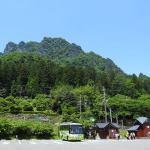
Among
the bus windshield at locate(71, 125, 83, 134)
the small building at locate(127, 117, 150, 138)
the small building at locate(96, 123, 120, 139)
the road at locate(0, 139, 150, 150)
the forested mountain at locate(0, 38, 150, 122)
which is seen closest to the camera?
the road at locate(0, 139, 150, 150)

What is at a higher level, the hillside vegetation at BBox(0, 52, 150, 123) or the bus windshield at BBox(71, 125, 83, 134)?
the hillside vegetation at BBox(0, 52, 150, 123)

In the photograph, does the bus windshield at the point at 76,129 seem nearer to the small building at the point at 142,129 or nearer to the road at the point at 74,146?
the road at the point at 74,146

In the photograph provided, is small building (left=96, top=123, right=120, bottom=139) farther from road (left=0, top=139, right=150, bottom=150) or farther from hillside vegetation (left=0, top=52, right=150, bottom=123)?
road (left=0, top=139, right=150, bottom=150)

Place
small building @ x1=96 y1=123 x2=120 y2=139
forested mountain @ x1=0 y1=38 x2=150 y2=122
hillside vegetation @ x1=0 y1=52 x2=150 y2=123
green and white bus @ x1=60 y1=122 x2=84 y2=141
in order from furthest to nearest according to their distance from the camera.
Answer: forested mountain @ x1=0 y1=38 x2=150 y2=122 → hillside vegetation @ x1=0 y1=52 x2=150 y2=123 → small building @ x1=96 y1=123 x2=120 y2=139 → green and white bus @ x1=60 y1=122 x2=84 y2=141

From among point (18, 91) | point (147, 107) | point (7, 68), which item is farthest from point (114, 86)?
point (7, 68)

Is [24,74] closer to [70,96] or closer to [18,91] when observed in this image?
[18,91]

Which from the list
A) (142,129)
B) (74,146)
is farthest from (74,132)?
(142,129)

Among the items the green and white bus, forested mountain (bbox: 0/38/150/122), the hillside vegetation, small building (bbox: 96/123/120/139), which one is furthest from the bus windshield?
forested mountain (bbox: 0/38/150/122)

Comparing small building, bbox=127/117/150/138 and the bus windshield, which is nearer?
the bus windshield

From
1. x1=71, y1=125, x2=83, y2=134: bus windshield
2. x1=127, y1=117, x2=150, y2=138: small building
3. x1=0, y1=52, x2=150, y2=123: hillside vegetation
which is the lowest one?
x1=127, y1=117, x2=150, y2=138: small building

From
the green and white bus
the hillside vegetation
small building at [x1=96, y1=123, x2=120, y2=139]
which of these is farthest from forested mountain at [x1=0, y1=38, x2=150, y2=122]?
the green and white bus

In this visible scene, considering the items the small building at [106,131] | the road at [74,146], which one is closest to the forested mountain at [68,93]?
the small building at [106,131]

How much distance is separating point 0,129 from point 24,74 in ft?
168

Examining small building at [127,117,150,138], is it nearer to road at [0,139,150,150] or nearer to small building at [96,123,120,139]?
small building at [96,123,120,139]
